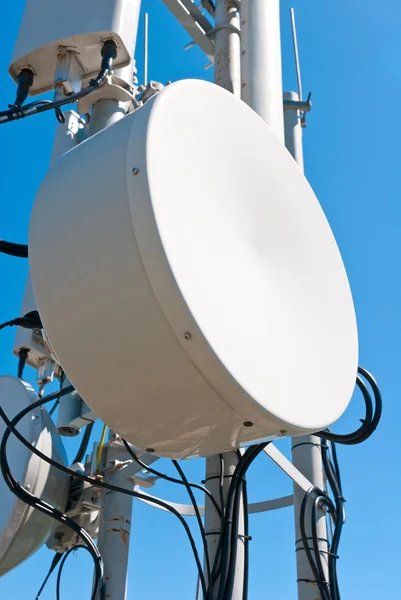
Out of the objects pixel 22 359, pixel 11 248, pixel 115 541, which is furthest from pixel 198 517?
pixel 22 359

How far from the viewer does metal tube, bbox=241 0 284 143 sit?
219 centimetres

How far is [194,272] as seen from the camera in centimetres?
118

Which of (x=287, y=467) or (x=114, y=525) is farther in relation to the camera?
(x=287, y=467)

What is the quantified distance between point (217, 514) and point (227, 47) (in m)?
1.47

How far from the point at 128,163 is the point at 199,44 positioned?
205 cm

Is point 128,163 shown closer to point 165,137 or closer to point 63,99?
point 165,137

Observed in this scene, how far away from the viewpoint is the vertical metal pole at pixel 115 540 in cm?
198

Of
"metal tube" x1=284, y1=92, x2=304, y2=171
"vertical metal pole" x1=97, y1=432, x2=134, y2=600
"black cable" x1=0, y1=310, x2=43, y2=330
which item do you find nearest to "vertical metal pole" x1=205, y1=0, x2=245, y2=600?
"vertical metal pole" x1=97, y1=432, x2=134, y2=600

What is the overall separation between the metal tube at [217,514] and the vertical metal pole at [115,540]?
446mm

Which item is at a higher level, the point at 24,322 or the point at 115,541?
the point at 24,322

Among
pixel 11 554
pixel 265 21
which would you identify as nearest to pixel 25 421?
pixel 11 554

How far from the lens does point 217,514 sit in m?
1.68

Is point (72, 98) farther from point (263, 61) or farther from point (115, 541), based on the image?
point (115, 541)

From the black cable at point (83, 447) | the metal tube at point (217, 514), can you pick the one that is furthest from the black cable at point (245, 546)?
the black cable at point (83, 447)
